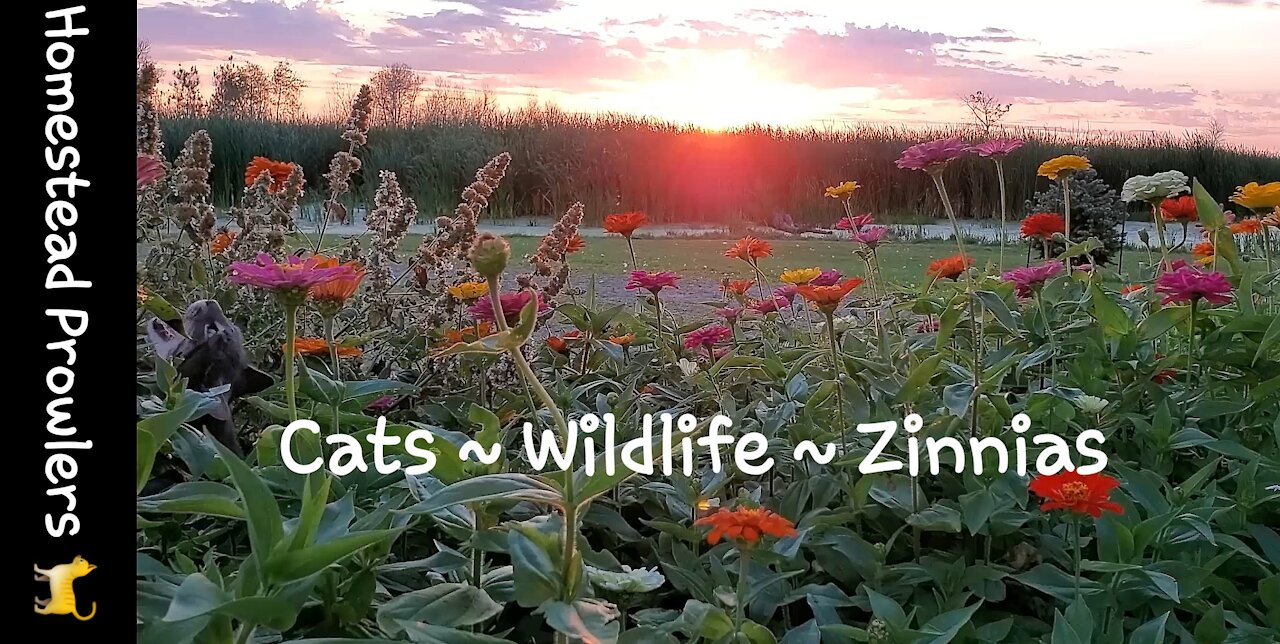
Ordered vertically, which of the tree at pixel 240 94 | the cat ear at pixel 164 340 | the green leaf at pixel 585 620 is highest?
the tree at pixel 240 94

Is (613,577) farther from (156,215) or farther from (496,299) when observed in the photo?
(156,215)

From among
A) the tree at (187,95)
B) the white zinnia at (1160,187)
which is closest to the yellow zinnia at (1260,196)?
the white zinnia at (1160,187)

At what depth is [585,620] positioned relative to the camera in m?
0.44

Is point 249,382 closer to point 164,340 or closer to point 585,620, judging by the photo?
point 164,340

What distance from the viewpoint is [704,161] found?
455 centimetres

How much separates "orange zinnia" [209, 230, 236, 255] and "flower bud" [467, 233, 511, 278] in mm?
824

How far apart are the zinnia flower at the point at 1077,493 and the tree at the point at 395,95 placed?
4262 millimetres

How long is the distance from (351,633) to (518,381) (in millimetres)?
599

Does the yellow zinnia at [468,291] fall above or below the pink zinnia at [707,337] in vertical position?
above

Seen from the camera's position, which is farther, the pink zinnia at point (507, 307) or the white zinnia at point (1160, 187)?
the white zinnia at point (1160, 187)

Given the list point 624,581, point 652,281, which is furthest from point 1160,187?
point 624,581

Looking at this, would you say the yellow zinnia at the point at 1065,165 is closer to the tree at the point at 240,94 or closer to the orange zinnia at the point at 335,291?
the orange zinnia at the point at 335,291
